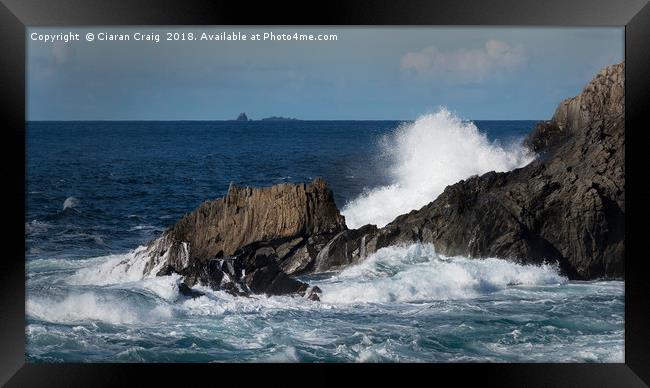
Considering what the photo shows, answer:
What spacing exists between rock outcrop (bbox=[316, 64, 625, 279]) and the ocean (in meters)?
0.19

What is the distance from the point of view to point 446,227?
10398mm

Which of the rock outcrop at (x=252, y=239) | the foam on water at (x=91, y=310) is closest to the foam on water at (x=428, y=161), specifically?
the rock outcrop at (x=252, y=239)

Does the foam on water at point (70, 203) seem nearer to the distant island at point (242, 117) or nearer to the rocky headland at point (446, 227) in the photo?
the rocky headland at point (446, 227)

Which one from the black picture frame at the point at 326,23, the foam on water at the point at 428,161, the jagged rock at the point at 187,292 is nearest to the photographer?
the black picture frame at the point at 326,23

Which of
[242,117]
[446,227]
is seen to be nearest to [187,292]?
[242,117]

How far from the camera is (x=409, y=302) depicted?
974 centimetres

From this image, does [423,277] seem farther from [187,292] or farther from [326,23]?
[326,23]

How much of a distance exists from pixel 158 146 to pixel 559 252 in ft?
19.0

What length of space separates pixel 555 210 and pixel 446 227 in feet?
4.74

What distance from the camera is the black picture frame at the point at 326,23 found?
8391 mm

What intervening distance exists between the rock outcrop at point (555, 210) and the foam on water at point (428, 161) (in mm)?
193

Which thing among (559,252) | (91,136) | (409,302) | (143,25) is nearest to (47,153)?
(91,136)

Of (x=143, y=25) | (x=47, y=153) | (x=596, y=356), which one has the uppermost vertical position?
(x=143, y=25)

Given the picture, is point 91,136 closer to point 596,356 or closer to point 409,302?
point 409,302
